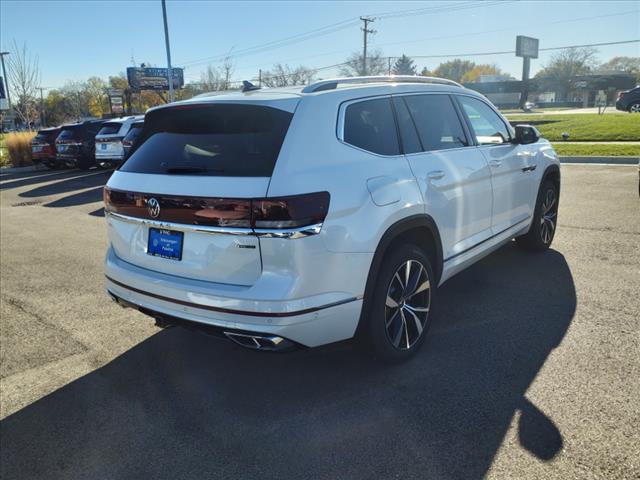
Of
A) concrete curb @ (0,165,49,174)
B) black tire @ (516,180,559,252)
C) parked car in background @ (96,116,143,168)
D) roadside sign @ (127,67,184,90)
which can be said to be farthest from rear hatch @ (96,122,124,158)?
roadside sign @ (127,67,184,90)

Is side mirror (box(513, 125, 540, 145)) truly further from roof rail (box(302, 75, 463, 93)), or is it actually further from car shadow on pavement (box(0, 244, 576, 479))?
car shadow on pavement (box(0, 244, 576, 479))

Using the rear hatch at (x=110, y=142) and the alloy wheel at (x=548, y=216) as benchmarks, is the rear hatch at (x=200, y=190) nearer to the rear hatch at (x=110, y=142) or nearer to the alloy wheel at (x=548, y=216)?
the alloy wheel at (x=548, y=216)

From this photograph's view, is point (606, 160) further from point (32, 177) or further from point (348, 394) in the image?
point (32, 177)

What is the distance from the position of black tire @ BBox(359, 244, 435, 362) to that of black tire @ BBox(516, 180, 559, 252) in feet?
8.05

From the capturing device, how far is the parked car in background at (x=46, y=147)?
2072 cm

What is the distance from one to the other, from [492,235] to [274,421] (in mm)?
2623

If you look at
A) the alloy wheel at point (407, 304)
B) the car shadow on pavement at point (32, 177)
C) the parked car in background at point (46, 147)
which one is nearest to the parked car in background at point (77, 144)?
the car shadow on pavement at point (32, 177)

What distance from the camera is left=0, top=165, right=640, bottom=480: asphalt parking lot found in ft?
8.69

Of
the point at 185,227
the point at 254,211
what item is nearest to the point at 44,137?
the point at 185,227

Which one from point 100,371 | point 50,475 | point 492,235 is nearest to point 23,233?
point 100,371

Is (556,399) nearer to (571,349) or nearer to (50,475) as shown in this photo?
(571,349)

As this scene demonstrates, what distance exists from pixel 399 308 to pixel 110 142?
15279mm

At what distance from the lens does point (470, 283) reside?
509 cm

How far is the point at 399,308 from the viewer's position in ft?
11.4
